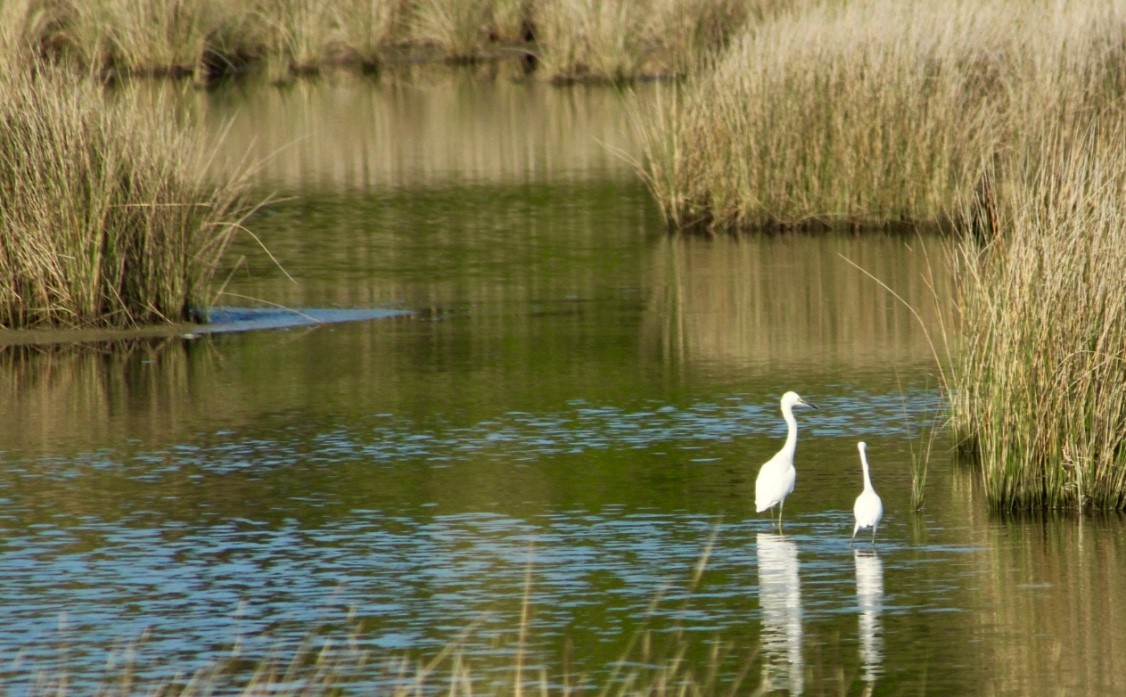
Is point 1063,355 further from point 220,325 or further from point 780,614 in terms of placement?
point 220,325

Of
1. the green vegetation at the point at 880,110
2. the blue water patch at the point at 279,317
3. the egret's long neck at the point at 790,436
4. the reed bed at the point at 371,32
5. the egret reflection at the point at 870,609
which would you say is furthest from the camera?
the reed bed at the point at 371,32

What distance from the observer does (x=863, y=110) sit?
18.8 metres

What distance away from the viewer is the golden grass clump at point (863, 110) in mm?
18812

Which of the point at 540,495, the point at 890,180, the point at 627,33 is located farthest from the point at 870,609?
the point at 627,33

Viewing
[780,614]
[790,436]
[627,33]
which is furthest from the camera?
[627,33]

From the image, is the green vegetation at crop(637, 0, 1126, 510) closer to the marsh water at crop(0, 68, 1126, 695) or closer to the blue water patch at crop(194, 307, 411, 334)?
the marsh water at crop(0, 68, 1126, 695)

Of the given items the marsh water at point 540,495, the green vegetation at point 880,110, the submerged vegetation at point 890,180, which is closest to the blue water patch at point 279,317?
the marsh water at point 540,495

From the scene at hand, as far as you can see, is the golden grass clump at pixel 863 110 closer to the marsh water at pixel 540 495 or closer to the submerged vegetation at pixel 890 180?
the submerged vegetation at pixel 890 180

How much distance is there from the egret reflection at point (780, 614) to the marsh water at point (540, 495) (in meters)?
0.02

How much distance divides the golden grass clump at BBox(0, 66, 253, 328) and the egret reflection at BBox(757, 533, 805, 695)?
6.25m

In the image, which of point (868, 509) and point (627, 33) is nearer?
point (868, 509)

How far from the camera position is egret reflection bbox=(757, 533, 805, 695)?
279 inches

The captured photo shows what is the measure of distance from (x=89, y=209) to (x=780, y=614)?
7.42 m

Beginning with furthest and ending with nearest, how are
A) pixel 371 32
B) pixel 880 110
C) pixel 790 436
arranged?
1. pixel 371 32
2. pixel 880 110
3. pixel 790 436
